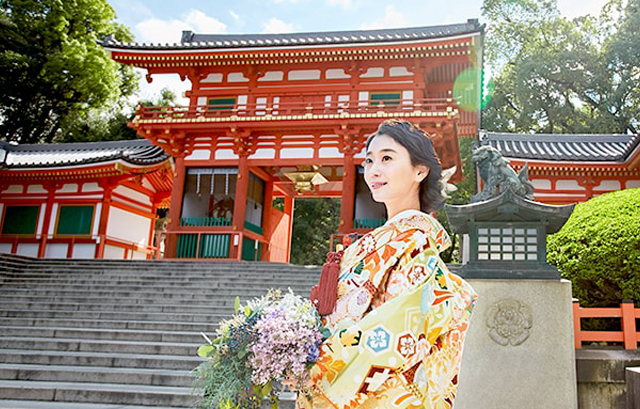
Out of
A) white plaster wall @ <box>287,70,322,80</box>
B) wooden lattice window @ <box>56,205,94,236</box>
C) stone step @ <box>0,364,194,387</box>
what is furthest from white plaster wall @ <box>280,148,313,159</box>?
stone step @ <box>0,364,194,387</box>

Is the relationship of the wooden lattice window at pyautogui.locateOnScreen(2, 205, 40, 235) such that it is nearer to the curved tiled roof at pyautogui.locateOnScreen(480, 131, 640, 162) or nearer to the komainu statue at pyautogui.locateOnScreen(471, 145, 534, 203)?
the curved tiled roof at pyautogui.locateOnScreen(480, 131, 640, 162)

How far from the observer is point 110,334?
7000 millimetres

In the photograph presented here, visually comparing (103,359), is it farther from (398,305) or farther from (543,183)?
(543,183)

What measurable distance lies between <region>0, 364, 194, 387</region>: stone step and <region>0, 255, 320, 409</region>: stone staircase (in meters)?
0.01

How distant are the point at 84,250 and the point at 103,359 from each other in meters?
11.2

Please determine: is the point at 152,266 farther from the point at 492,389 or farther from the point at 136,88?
the point at 136,88

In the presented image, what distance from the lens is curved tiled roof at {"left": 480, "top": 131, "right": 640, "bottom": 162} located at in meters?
13.7

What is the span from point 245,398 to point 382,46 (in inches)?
536

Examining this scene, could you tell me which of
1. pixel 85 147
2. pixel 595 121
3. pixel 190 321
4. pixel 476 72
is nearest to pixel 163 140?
pixel 85 147

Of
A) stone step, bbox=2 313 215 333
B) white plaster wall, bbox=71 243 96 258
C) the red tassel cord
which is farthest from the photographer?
white plaster wall, bbox=71 243 96 258

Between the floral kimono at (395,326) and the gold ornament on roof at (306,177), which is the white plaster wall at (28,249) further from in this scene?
the floral kimono at (395,326)

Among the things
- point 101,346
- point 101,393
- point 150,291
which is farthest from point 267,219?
point 101,393

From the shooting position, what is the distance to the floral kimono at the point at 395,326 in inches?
61.5

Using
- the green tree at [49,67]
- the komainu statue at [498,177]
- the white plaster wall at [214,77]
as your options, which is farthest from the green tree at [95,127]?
the komainu statue at [498,177]
